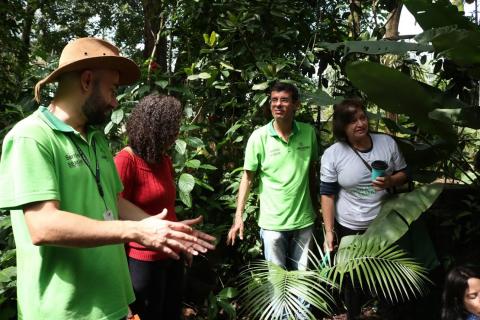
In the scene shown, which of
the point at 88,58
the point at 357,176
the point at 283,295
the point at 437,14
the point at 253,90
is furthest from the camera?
the point at 253,90

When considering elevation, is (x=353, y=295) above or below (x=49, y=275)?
below

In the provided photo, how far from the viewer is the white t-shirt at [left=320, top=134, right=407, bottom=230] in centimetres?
288

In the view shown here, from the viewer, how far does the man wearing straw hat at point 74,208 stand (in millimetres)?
1351

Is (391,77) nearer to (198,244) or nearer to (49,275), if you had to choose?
(198,244)

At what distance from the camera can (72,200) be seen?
60.3 inches

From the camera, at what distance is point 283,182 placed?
3.10 metres

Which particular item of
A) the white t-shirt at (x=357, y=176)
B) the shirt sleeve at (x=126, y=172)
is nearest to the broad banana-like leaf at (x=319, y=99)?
the white t-shirt at (x=357, y=176)

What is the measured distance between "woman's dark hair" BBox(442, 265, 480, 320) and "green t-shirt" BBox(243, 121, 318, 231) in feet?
3.13

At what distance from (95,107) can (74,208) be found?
36 centimetres

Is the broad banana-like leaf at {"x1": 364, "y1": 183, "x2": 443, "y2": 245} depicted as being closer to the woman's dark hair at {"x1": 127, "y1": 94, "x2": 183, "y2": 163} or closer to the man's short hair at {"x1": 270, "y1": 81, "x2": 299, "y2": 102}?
the man's short hair at {"x1": 270, "y1": 81, "x2": 299, "y2": 102}

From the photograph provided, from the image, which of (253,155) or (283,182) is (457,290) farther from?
(253,155)

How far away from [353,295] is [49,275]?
2.13m

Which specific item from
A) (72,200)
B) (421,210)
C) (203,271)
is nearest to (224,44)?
→ (203,271)

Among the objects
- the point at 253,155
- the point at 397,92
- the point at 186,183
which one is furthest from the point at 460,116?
the point at 186,183
